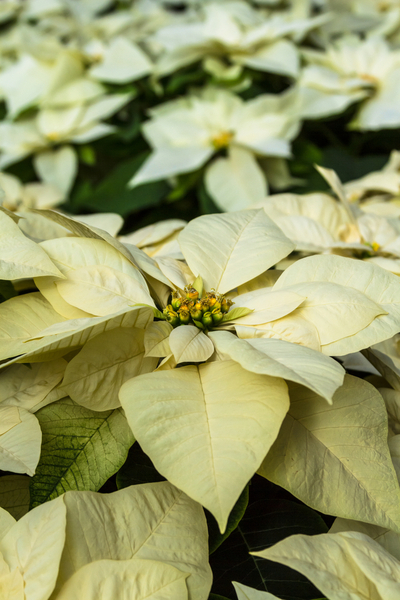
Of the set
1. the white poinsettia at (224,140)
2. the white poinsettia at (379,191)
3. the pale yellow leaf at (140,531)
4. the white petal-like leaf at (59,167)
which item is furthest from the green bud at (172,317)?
the white petal-like leaf at (59,167)

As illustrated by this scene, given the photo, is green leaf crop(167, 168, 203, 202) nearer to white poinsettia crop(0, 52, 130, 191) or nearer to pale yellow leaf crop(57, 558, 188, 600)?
white poinsettia crop(0, 52, 130, 191)

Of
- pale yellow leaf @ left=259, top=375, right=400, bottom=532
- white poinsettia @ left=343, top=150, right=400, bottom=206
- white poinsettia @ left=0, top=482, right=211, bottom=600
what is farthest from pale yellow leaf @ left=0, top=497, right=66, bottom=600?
white poinsettia @ left=343, top=150, right=400, bottom=206

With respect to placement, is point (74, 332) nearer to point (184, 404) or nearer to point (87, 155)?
point (184, 404)

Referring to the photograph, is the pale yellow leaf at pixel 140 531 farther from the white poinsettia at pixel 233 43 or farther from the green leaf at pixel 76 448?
the white poinsettia at pixel 233 43

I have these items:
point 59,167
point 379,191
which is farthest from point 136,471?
point 59,167

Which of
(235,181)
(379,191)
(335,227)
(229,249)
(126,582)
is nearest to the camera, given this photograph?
(126,582)

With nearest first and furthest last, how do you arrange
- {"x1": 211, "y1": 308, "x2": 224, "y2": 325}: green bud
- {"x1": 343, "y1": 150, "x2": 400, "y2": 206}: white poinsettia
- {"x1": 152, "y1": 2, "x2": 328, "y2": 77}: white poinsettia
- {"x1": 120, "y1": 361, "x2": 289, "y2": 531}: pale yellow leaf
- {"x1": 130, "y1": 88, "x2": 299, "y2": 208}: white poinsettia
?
{"x1": 120, "y1": 361, "x2": 289, "y2": 531}: pale yellow leaf → {"x1": 211, "y1": 308, "x2": 224, "y2": 325}: green bud → {"x1": 343, "y1": 150, "x2": 400, "y2": 206}: white poinsettia → {"x1": 130, "y1": 88, "x2": 299, "y2": 208}: white poinsettia → {"x1": 152, "y1": 2, "x2": 328, "y2": 77}: white poinsettia
